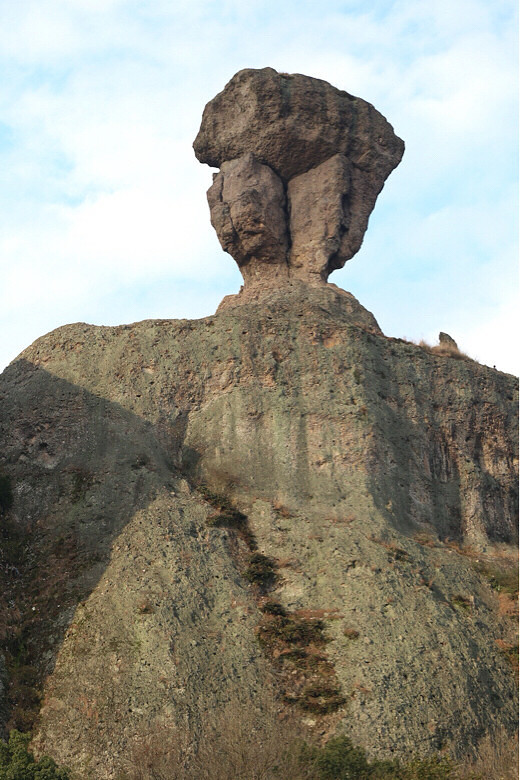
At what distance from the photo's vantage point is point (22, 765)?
29266 millimetres

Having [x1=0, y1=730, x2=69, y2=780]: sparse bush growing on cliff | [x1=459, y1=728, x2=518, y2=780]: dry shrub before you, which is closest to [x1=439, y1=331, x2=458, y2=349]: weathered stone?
[x1=459, y1=728, x2=518, y2=780]: dry shrub

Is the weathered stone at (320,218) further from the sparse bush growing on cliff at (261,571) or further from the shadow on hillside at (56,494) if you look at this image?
the sparse bush growing on cliff at (261,571)

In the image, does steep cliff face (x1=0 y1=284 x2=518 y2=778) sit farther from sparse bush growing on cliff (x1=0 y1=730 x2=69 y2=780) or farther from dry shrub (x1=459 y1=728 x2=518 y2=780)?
sparse bush growing on cliff (x1=0 y1=730 x2=69 y2=780)

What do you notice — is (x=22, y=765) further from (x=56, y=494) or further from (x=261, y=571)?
(x=56, y=494)

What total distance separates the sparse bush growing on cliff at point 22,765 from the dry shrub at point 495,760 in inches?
527

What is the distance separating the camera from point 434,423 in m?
49.9

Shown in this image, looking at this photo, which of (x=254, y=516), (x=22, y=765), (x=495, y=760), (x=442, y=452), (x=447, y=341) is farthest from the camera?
(x=447, y=341)

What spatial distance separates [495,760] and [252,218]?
36.5 meters

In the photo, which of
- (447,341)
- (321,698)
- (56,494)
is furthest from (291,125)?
(321,698)

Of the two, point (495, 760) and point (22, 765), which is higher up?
point (22, 765)

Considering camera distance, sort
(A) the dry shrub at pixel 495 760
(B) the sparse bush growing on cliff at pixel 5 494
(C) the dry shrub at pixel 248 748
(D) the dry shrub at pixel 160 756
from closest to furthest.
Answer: (C) the dry shrub at pixel 248 748 < (D) the dry shrub at pixel 160 756 < (A) the dry shrub at pixel 495 760 < (B) the sparse bush growing on cliff at pixel 5 494

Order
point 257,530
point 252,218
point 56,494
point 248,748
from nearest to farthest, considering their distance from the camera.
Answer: point 248,748
point 257,530
point 56,494
point 252,218

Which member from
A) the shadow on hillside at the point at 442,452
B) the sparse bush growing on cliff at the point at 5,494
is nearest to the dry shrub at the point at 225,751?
the shadow on hillside at the point at 442,452

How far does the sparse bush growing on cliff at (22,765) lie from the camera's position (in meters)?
28.7
